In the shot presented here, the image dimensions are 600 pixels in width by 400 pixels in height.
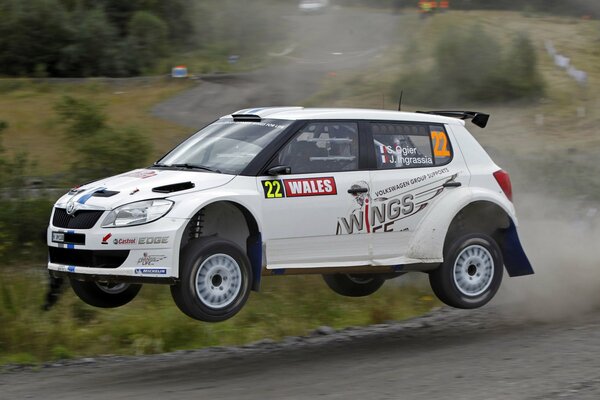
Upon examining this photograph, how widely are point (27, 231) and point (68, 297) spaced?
3319 millimetres

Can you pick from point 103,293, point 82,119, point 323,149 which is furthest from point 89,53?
point 323,149

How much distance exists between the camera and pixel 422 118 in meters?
9.44

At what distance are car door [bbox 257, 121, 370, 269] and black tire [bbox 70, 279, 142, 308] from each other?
1530 millimetres

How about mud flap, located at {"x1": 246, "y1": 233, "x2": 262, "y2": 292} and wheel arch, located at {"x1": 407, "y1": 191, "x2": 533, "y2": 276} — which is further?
wheel arch, located at {"x1": 407, "y1": 191, "x2": 533, "y2": 276}

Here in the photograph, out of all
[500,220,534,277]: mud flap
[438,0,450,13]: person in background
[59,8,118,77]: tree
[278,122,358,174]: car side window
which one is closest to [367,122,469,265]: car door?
[278,122,358,174]: car side window

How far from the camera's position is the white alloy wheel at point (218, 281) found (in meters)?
7.90

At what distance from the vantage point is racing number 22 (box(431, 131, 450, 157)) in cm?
942

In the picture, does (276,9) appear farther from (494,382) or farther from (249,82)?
(494,382)

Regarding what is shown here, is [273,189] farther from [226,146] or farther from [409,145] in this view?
[409,145]

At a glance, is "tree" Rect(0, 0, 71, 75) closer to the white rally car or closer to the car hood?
the white rally car

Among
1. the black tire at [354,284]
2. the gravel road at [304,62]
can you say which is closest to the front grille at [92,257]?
the black tire at [354,284]

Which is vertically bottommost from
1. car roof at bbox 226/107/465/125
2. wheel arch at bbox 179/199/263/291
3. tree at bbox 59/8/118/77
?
wheel arch at bbox 179/199/263/291

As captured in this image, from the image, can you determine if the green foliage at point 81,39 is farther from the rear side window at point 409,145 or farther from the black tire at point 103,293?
the rear side window at point 409,145

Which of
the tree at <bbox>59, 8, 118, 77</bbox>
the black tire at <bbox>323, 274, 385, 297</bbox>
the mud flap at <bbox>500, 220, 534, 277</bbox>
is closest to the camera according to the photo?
the mud flap at <bbox>500, 220, 534, 277</bbox>
